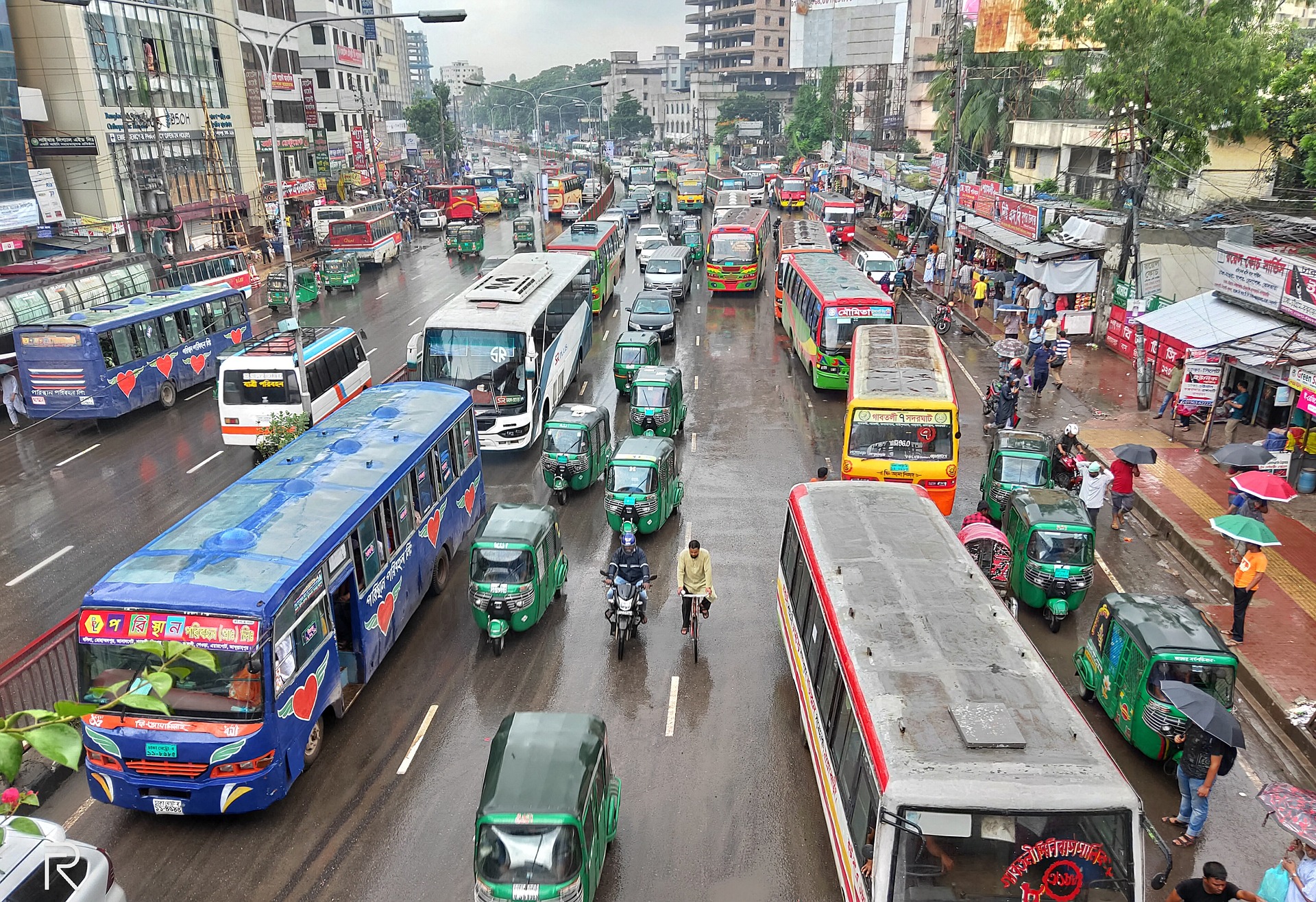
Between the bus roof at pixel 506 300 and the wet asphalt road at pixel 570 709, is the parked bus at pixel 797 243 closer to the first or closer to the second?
the bus roof at pixel 506 300

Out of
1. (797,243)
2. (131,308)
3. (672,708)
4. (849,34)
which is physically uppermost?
(849,34)

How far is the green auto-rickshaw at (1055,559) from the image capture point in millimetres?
13844

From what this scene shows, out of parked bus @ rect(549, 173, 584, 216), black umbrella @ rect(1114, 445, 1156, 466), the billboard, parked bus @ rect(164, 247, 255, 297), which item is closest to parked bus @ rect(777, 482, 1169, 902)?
black umbrella @ rect(1114, 445, 1156, 466)

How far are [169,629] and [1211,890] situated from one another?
9.55 metres

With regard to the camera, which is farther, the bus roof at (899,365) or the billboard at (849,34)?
the billboard at (849,34)

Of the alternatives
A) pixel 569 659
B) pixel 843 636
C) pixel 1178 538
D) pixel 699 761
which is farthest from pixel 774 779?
pixel 1178 538

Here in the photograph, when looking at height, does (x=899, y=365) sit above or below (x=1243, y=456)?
above

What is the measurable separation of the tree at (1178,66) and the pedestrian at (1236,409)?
23.7 ft

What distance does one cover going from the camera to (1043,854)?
654 centimetres

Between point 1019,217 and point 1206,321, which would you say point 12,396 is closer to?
point 1206,321

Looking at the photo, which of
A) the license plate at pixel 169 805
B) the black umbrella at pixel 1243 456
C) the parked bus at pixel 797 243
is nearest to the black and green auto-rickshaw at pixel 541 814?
the license plate at pixel 169 805

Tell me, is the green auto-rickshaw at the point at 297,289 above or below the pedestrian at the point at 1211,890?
below

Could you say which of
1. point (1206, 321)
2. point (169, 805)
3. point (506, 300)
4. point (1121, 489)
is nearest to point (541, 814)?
point (169, 805)

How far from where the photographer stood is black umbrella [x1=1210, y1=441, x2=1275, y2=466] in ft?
52.2
